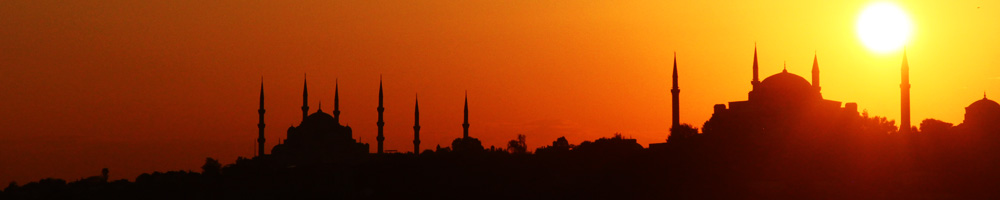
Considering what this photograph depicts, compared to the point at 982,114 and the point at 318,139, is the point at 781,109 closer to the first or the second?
the point at 982,114

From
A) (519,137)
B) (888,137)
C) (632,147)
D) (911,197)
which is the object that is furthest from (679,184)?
(519,137)

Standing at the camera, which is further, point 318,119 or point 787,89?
point 318,119

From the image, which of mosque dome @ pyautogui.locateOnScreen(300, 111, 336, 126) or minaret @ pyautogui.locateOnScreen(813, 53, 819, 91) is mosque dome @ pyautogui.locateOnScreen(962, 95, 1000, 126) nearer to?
minaret @ pyautogui.locateOnScreen(813, 53, 819, 91)

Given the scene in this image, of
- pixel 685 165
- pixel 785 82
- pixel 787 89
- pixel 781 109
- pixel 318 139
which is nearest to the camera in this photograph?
pixel 685 165

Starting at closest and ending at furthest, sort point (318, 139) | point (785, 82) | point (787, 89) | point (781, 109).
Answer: point (781, 109) < point (787, 89) < point (785, 82) < point (318, 139)

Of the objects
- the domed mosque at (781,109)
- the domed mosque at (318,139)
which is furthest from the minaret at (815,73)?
the domed mosque at (318,139)

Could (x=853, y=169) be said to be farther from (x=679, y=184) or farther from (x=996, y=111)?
(x=996, y=111)

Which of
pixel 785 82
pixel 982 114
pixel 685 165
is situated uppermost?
pixel 785 82

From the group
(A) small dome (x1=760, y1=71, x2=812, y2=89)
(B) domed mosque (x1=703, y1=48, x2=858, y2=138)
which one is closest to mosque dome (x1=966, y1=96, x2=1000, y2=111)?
(B) domed mosque (x1=703, y1=48, x2=858, y2=138)

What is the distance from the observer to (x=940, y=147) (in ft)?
211

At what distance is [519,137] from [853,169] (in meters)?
56.8

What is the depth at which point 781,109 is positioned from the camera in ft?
255

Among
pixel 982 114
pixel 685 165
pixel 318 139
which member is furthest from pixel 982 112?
pixel 318 139

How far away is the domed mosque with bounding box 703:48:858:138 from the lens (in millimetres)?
76438
